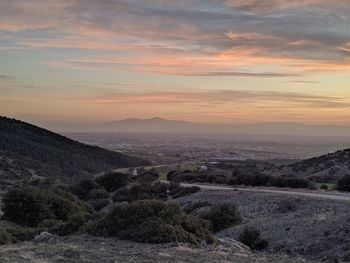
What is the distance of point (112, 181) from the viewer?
5775 cm

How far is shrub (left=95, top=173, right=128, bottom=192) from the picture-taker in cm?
5691

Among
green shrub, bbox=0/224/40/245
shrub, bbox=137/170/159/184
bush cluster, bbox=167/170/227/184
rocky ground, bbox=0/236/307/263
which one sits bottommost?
shrub, bbox=137/170/159/184

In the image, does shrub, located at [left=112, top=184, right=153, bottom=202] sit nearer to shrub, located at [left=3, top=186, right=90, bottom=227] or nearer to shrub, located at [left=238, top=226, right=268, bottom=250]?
shrub, located at [left=3, top=186, right=90, bottom=227]

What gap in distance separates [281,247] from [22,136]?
81.4m

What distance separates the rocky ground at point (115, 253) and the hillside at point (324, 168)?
45.1 meters

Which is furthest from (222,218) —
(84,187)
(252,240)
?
(84,187)

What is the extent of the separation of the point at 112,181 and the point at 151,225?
42.8m

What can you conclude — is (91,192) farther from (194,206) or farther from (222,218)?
(222,218)

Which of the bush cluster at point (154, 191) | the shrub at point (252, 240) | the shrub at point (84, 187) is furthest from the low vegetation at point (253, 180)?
the shrub at point (252, 240)

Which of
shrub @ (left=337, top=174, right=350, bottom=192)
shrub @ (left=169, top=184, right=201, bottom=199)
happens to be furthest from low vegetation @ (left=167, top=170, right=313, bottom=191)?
shrub @ (left=169, top=184, right=201, bottom=199)

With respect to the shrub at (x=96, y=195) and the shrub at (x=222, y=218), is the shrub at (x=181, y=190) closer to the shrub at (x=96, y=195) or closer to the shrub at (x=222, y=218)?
the shrub at (x=96, y=195)

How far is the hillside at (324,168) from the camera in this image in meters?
58.4

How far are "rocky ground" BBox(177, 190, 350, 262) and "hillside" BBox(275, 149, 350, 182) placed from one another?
2222 cm

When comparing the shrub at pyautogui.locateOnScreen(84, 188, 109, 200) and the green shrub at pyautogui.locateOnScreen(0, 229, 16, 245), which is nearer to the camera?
the green shrub at pyautogui.locateOnScreen(0, 229, 16, 245)
